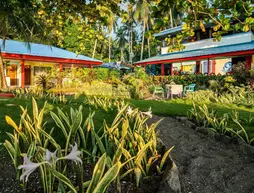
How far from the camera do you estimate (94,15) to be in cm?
243

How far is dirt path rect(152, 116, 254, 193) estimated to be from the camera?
226 cm

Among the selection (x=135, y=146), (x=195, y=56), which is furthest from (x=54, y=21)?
(x=195, y=56)

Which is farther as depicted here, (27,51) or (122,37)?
(122,37)

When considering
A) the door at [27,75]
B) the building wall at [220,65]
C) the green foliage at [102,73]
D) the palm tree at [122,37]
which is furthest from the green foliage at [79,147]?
the palm tree at [122,37]

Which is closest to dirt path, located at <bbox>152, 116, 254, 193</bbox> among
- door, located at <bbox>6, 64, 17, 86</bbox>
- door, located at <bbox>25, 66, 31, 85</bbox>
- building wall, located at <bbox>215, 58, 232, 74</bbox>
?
building wall, located at <bbox>215, 58, 232, 74</bbox>

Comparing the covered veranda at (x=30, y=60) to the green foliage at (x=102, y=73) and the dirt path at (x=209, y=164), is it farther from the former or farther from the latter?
the dirt path at (x=209, y=164)

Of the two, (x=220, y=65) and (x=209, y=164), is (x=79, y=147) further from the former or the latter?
(x=220, y=65)

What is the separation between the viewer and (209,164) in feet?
8.72

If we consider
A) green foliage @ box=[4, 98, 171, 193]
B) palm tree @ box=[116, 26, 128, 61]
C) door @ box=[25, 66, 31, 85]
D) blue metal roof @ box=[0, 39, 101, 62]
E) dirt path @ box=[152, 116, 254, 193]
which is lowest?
dirt path @ box=[152, 116, 254, 193]

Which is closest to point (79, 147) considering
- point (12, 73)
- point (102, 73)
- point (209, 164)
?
point (209, 164)

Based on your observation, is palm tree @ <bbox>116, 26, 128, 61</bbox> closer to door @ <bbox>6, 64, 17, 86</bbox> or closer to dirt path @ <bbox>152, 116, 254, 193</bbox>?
door @ <bbox>6, 64, 17, 86</bbox>

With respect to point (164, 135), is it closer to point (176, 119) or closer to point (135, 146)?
point (176, 119)

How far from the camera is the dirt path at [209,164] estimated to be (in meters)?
2.26

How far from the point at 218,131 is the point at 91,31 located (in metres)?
2.47
